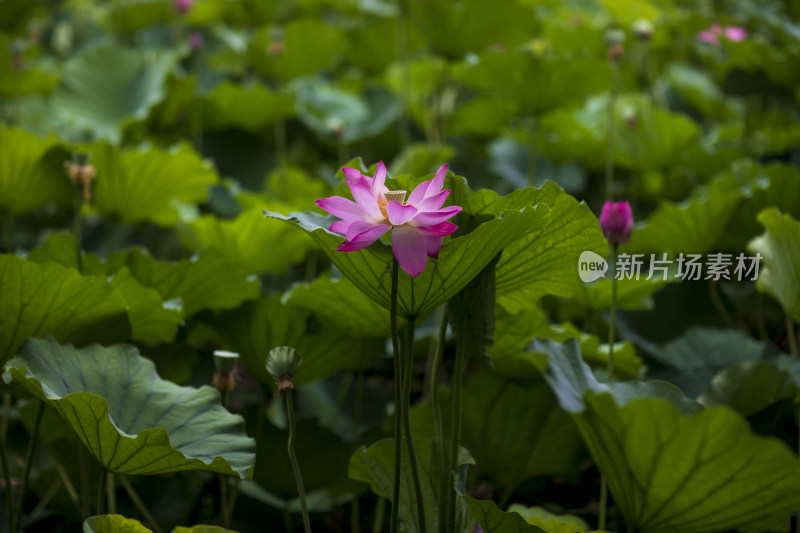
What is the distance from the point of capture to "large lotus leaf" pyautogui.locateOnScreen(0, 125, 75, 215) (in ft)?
3.75

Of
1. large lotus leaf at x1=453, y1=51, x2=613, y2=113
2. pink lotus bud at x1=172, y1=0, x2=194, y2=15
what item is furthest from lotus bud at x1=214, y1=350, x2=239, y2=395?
pink lotus bud at x1=172, y1=0, x2=194, y2=15

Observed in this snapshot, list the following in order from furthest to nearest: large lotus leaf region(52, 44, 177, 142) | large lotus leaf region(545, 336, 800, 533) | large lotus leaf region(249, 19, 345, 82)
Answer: large lotus leaf region(249, 19, 345, 82) < large lotus leaf region(52, 44, 177, 142) < large lotus leaf region(545, 336, 800, 533)

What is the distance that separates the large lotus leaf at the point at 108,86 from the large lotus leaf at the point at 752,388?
3.84 ft

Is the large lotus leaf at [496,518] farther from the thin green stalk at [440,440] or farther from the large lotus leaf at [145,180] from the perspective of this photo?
the large lotus leaf at [145,180]

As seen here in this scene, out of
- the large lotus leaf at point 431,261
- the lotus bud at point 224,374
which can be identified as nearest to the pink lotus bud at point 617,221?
the large lotus leaf at point 431,261

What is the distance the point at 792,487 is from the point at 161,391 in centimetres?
54

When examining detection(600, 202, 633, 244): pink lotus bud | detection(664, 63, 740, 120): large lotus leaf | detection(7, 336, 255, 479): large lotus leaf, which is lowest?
detection(7, 336, 255, 479): large lotus leaf

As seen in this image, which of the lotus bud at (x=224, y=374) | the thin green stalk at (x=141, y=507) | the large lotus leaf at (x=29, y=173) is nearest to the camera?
the lotus bud at (x=224, y=374)

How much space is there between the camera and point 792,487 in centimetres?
56

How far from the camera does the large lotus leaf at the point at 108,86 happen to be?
1.62 m

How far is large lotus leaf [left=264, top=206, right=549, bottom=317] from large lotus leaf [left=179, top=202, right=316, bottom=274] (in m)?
0.48

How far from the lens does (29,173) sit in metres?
1.19

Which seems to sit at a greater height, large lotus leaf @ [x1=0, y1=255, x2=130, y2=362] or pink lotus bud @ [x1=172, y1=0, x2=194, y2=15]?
pink lotus bud @ [x1=172, y1=0, x2=194, y2=15]

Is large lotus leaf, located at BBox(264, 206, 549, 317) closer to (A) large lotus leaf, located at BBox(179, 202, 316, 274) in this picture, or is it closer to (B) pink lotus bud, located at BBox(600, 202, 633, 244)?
(B) pink lotus bud, located at BBox(600, 202, 633, 244)
